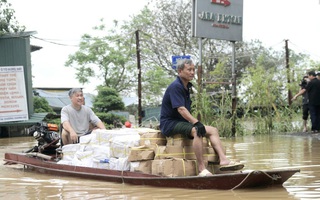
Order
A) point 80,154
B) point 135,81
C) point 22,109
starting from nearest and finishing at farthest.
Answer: point 80,154, point 22,109, point 135,81

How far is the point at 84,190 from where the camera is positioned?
298 inches

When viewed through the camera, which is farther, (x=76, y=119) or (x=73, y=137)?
(x=76, y=119)

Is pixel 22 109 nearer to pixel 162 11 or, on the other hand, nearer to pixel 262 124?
pixel 262 124

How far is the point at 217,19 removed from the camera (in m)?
17.9

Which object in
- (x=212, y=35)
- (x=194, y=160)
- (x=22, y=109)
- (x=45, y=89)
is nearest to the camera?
(x=194, y=160)

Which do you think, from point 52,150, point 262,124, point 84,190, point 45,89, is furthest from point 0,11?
point 45,89

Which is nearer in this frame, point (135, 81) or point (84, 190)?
point (84, 190)

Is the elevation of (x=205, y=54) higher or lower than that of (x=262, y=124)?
higher

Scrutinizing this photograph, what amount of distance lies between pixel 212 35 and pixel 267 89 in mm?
2546

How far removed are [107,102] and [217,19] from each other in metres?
16.9

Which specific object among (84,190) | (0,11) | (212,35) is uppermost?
(0,11)

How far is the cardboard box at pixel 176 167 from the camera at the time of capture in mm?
7352

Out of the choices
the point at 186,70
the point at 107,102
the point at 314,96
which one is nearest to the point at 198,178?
the point at 186,70

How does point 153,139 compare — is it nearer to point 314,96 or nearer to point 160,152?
point 160,152
